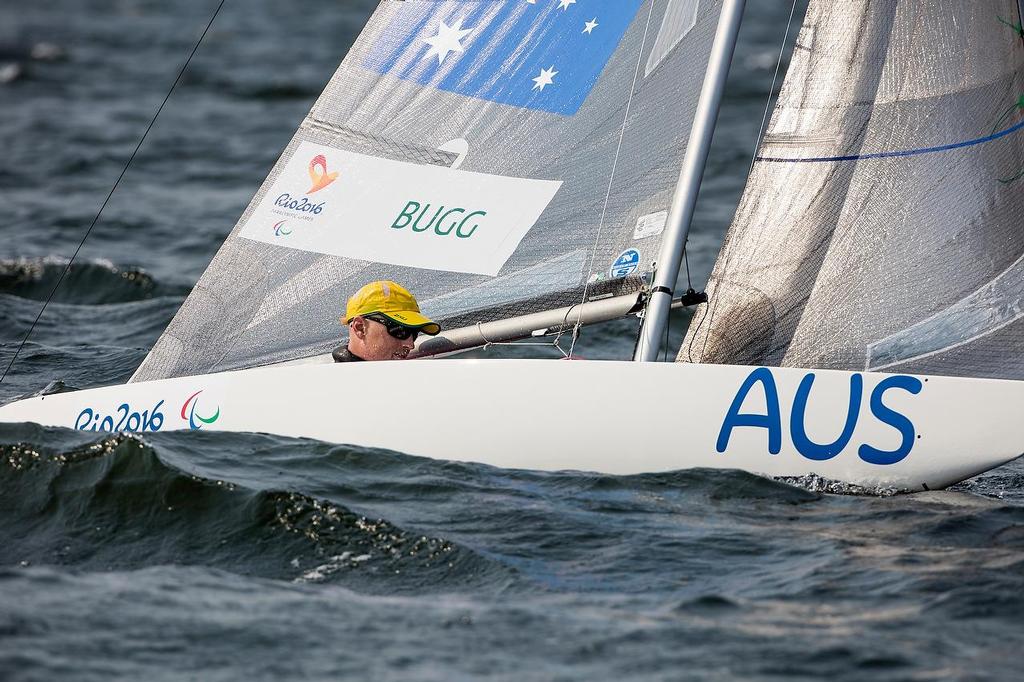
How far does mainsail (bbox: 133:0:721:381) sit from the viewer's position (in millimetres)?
5848

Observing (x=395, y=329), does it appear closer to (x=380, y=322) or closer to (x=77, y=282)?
(x=380, y=322)

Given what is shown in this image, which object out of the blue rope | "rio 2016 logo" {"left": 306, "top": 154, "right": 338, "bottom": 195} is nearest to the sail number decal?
the blue rope

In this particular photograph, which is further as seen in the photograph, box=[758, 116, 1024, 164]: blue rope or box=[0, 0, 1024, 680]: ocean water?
box=[758, 116, 1024, 164]: blue rope

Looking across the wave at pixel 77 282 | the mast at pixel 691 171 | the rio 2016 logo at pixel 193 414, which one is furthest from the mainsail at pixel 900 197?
the wave at pixel 77 282

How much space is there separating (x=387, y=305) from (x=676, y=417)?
3.97 ft

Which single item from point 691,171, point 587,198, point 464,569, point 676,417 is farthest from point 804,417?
point 464,569

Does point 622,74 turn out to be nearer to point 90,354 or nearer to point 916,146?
point 916,146

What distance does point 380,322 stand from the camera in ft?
18.9

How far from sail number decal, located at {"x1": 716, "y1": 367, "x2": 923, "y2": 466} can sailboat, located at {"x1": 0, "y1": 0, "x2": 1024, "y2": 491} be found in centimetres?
46

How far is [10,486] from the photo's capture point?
18.1 feet

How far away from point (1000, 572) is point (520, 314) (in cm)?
210

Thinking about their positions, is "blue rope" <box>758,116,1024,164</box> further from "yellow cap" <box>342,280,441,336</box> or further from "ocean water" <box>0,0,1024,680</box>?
"yellow cap" <box>342,280,441,336</box>

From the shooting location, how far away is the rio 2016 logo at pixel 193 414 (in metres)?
5.77

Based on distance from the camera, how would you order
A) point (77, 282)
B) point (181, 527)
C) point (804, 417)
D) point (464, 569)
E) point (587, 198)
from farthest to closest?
point (77, 282)
point (587, 198)
point (804, 417)
point (181, 527)
point (464, 569)
